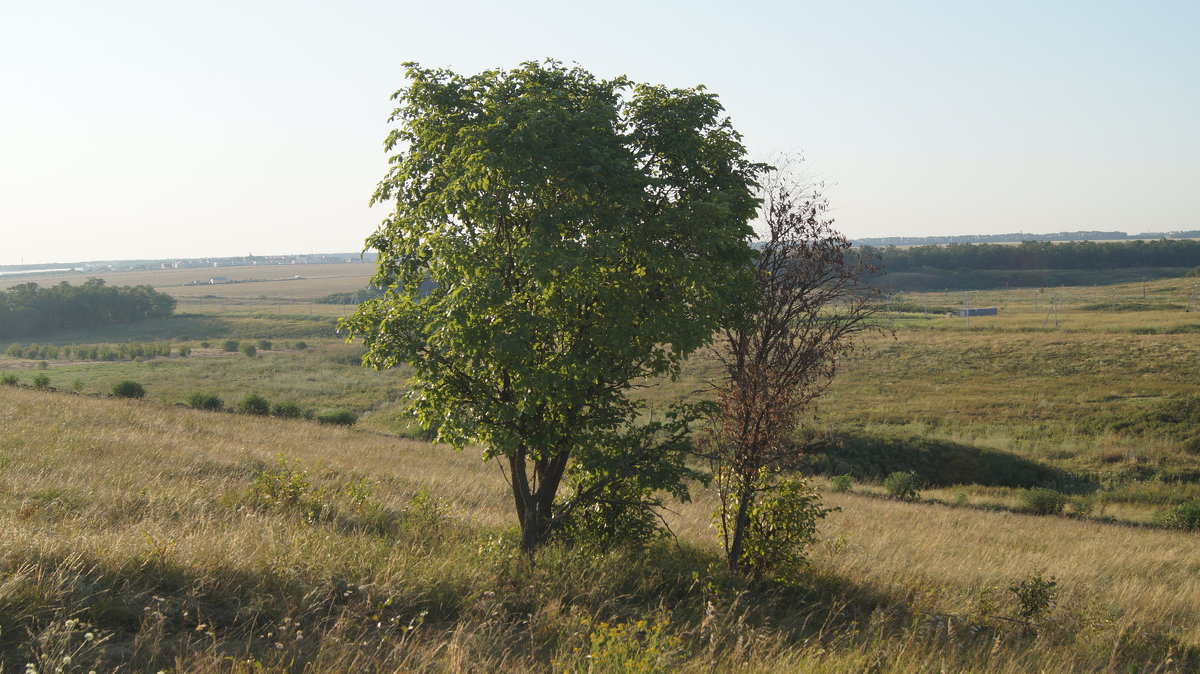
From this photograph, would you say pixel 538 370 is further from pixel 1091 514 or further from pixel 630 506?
pixel 1091 514

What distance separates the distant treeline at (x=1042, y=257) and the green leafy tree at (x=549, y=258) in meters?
146

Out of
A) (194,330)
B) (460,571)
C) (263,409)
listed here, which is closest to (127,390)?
(263,409)

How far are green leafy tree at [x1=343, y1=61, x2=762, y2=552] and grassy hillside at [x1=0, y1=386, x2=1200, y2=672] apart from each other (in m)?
1.48

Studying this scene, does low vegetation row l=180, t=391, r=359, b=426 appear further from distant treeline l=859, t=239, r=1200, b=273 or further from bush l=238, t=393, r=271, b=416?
distant treeline l=859, t=239, r=1200, b=273

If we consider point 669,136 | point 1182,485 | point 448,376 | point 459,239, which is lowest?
point 1182,485

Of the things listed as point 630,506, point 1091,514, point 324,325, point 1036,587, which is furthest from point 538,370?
point 324,325

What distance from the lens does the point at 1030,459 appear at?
106ft

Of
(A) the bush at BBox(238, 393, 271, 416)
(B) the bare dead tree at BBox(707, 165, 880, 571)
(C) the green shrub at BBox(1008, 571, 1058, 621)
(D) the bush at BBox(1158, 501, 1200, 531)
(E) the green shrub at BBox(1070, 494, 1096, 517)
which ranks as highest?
(B) the bare dead tree at BBox(707, 165, 880, 571)

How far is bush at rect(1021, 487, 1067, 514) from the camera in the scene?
79.0ft

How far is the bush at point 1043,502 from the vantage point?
24.1 m

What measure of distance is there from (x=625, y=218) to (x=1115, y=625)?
24.1 ft

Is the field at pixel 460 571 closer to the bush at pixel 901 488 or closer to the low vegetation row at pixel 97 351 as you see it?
the bush at pixel 901 488

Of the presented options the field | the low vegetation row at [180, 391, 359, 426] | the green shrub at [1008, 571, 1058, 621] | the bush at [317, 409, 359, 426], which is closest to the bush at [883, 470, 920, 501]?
the field

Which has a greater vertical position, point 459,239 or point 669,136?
point 669,136
